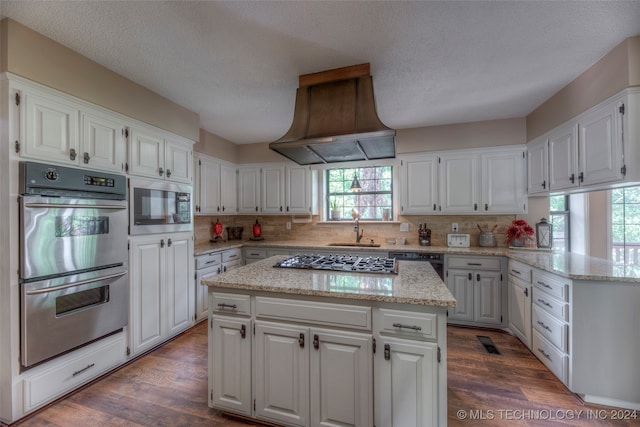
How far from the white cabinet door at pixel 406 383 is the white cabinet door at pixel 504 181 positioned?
2.67 metres

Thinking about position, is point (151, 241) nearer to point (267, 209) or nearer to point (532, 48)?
point (267, 209)

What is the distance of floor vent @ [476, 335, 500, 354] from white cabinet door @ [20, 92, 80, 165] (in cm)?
398

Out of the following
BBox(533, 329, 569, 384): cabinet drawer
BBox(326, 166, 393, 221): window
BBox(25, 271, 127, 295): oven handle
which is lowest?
BBox(533, 329, 569, 384): cabinet drawer

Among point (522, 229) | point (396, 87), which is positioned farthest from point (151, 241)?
point (522, 229)

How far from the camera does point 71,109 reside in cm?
198

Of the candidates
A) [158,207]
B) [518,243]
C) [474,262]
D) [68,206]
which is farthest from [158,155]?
[518,243]

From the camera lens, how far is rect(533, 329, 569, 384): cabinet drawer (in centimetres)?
205

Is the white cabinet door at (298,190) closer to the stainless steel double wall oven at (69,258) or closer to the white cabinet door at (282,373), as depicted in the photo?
the stainless steel double wall oven at (69,258)

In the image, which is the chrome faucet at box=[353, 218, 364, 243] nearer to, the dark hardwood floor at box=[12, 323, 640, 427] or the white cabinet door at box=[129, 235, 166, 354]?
the dark hardwood floor at box=[12, 323, 640, 427]

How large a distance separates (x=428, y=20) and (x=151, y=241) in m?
2.91

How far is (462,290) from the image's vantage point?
10.5 ft

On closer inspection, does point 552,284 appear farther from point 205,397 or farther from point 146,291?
point 146,291

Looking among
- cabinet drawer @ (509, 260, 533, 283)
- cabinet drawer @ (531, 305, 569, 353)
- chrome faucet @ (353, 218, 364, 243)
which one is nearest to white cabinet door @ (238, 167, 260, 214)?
chrome faucet @ (353, 218, 364, 243)

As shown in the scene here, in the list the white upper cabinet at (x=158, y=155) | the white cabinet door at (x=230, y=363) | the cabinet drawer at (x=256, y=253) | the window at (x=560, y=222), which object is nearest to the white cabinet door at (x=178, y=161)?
the white upper cabinet at (x=158, y=155)
